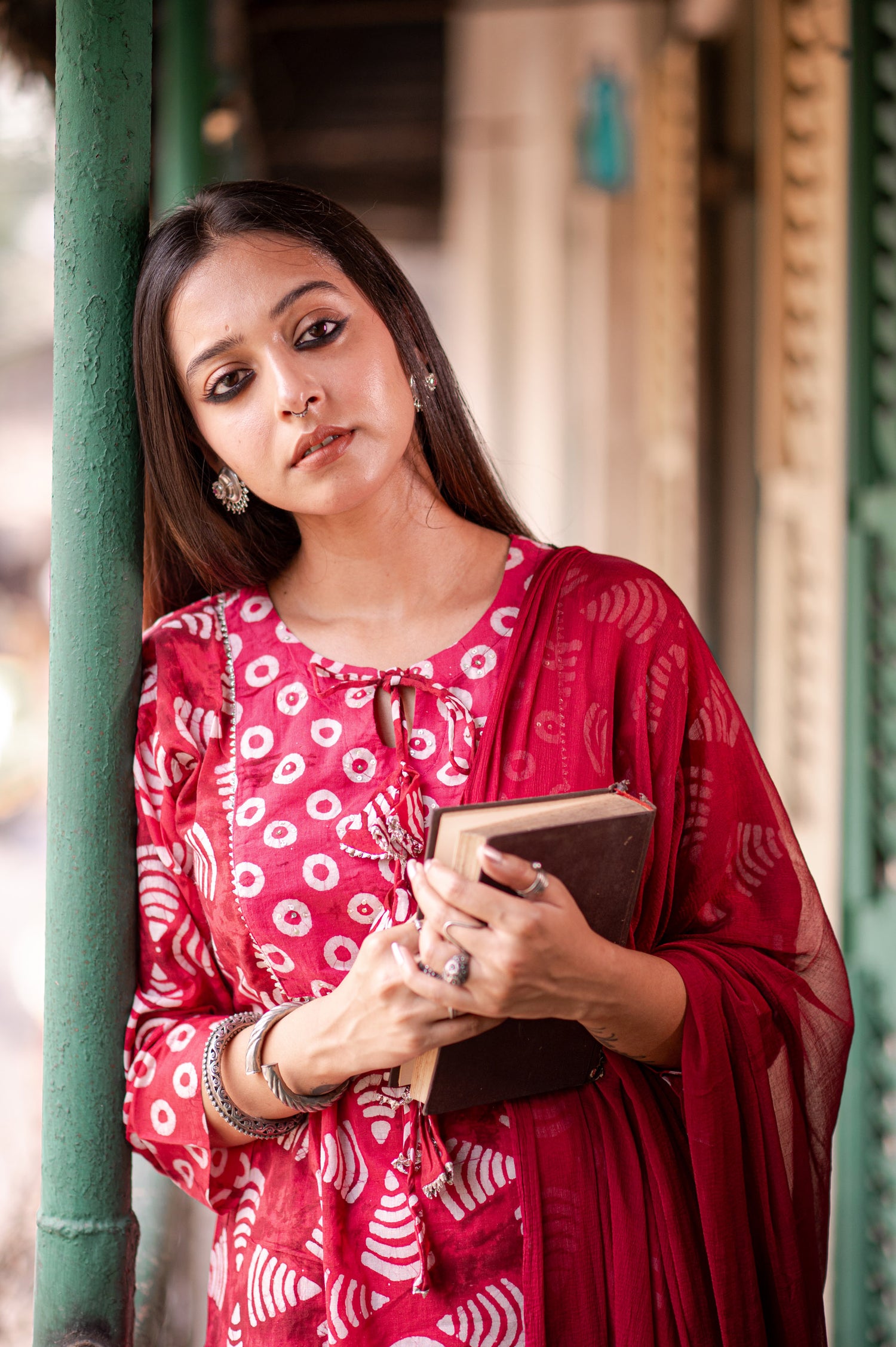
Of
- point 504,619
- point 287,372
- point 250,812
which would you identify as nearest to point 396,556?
point 504,619

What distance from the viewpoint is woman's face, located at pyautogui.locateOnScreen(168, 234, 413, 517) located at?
132cm

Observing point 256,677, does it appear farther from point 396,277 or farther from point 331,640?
point 396,277

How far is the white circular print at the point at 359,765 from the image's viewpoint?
4.41 ft

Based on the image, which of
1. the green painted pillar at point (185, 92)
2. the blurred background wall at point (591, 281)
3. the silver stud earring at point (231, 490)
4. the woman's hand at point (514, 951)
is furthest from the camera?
the green painted pillar at point (185, 92)

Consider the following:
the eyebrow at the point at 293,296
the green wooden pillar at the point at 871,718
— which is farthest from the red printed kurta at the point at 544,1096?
the green wooden pillar at the point at 871,718

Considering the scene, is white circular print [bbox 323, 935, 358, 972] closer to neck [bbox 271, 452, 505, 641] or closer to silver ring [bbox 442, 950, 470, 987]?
silver ring [bbox 442, 950, 470, 987]

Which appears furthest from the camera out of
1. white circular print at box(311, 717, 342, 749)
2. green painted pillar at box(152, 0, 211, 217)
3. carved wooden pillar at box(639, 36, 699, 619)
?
carved wooden pillar at box(639, 36, 699, 619)

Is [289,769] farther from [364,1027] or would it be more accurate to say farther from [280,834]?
[364,1027]

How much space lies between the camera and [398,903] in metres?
1.29

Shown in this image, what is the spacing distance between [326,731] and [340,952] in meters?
0.27

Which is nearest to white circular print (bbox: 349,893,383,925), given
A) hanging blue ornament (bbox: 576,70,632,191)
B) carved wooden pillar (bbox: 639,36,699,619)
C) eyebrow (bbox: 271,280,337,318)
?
eyebrow (bbox: 271,280,337,318)

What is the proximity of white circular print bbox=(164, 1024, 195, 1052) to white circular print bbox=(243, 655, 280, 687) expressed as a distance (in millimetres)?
434

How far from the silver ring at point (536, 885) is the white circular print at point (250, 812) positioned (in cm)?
40

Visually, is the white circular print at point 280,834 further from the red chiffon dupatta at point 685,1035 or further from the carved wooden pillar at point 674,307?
the carved wooden pillar at point 674,307
